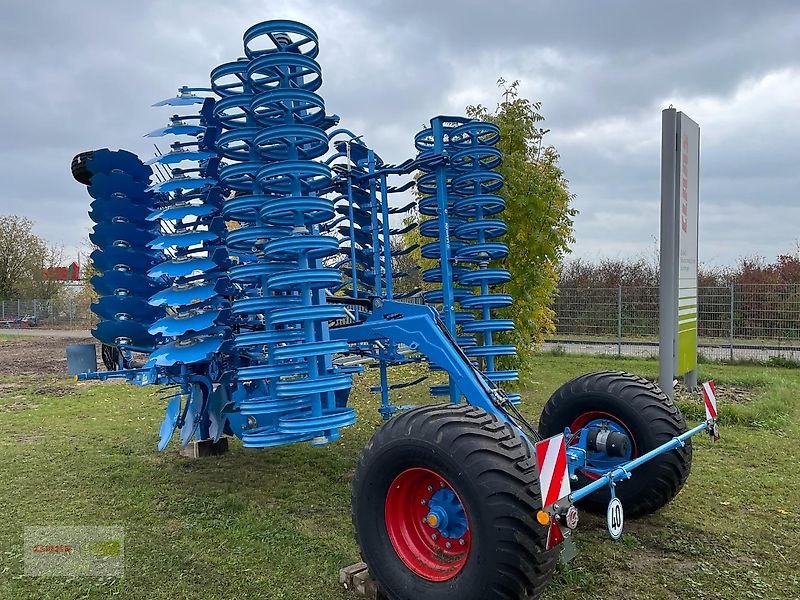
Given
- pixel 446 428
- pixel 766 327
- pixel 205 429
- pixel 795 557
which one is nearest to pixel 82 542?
pixel 205 429

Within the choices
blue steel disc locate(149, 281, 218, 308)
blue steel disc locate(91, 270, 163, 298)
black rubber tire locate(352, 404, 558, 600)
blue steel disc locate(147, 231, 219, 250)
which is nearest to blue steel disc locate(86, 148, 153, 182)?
blue steel disc locate(91, 270, 163, 298)

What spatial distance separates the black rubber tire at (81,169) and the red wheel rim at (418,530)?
13.5 feet

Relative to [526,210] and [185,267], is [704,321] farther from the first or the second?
[185,267]

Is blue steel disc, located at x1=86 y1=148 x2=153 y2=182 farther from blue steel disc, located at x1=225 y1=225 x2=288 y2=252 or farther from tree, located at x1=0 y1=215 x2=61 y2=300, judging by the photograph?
tree, located at x1=0 y1=215 x2=61 y2=300

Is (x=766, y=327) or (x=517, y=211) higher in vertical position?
(x=517, y=211)

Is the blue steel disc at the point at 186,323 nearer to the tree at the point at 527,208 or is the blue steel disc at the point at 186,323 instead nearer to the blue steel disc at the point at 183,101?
the blue steel disc at the point at 183,101

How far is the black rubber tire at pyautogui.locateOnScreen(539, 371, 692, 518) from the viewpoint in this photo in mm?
4352

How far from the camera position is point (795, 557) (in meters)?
4.06

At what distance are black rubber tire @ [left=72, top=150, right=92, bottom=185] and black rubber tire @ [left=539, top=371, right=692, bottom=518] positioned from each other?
4516 millimetres

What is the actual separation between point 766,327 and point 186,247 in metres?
13.8

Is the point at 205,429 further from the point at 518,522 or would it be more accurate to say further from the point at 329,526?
the point at 518,522

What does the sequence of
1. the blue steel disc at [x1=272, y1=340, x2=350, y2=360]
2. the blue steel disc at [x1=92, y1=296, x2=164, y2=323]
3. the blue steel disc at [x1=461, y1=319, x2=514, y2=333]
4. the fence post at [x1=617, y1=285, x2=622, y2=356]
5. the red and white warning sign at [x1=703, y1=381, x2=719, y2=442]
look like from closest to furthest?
the blue steel disc at [x1=272, y1=340, x2=350, y2=360] → the red and white warning sign at [x1=703, y1=381, x2=719, y2=442] → the blue steel disc at [x1=461, y1=319, x2=514, y2=333] → the blue steel disc at [x1=92, y1=296, x2=164, y2=323] → the fence post at [x1=617, y1=285, x2=622, y2=356]

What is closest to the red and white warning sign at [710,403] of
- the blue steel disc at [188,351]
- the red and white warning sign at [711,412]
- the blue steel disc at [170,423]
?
the red and white warning sign at [711,412]

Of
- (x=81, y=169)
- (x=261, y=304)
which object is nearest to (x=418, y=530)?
(x=261, y=304)
